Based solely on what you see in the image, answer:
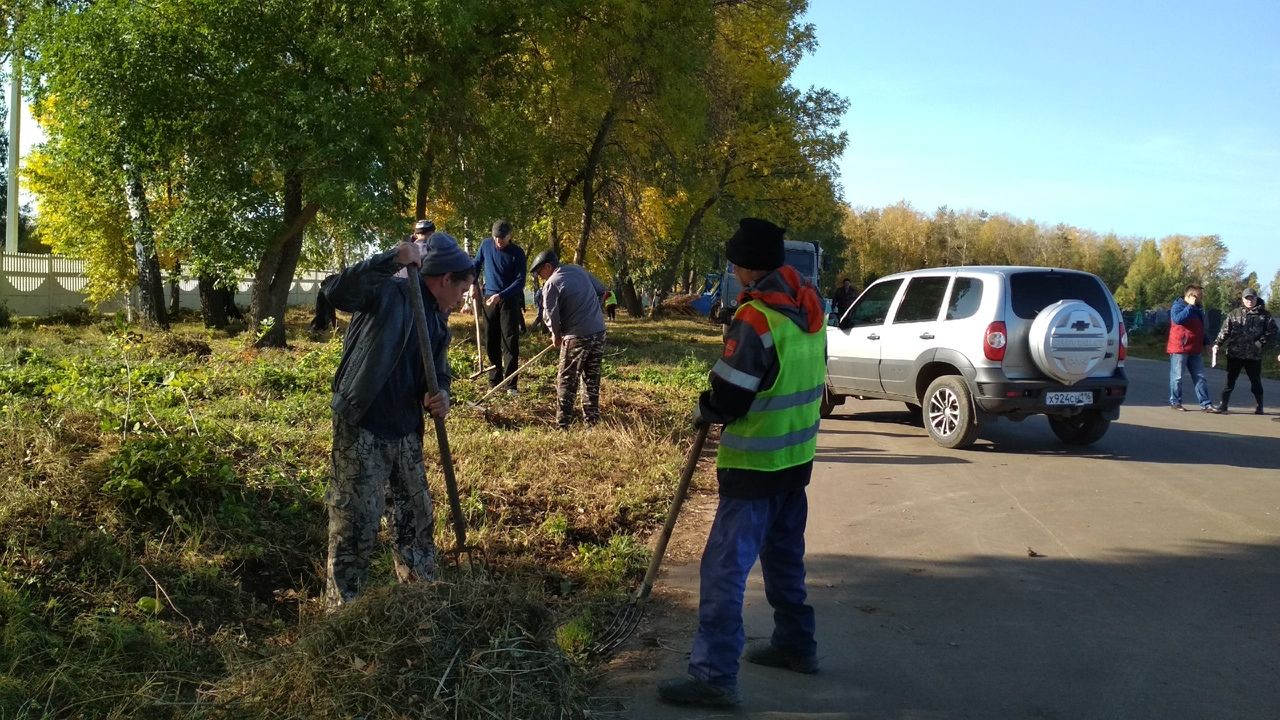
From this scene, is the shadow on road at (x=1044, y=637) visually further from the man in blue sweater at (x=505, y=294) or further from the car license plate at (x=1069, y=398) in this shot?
the man in blue sweater at (x=505, y=294)

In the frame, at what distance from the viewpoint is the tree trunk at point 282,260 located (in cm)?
1989

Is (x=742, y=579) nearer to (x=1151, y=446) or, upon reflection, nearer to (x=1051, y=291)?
(x=1051, y=291)

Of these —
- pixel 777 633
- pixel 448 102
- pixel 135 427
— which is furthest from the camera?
pixel 448 102

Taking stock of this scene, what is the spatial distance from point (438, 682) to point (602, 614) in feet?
5.19

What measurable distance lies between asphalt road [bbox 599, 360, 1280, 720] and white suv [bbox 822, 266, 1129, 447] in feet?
1.91

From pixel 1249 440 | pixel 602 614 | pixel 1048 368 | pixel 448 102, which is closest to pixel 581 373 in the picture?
pixel 1048 368

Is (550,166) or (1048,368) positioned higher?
(550,166)

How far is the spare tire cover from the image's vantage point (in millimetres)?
10078

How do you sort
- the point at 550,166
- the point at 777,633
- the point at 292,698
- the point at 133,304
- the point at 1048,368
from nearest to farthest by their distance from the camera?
the point at 292,698, the point at 777,633, the point at 1048,368, the point at 550,166, the point at 133,304

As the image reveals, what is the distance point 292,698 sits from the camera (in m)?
3.75

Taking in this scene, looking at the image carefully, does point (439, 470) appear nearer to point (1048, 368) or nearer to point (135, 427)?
point (135, 427)

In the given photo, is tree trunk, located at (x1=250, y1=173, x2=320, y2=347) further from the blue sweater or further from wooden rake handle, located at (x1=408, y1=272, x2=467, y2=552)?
wooden rake handle, located at (x1=408, y1=272, x2=467, y2=552)

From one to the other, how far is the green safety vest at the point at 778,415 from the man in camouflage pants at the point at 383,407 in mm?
1361

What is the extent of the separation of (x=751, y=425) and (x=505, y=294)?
312 inches
